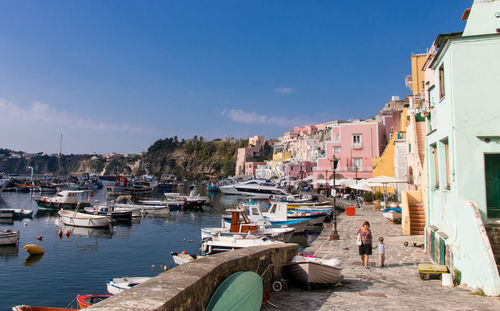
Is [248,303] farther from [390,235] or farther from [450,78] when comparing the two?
[390,235]

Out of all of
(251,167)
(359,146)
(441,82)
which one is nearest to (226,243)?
(441,82)

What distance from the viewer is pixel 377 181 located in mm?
26141

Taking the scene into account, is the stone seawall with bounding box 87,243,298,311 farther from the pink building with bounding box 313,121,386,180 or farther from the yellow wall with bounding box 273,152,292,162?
the yellow wall with bounding box 273,152,292,162

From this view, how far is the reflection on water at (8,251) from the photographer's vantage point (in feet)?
70.1

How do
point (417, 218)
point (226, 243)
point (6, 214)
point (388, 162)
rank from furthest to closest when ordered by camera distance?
point (6, 214), point (388, 162), point (226, 243), point (417, 218)

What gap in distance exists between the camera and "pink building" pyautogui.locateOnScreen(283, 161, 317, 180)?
8106cm

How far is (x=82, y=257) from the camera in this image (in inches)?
861

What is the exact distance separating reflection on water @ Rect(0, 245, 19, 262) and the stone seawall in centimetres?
2034

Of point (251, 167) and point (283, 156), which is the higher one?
point (283, 156)

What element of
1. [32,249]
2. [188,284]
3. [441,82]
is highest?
[441,82]

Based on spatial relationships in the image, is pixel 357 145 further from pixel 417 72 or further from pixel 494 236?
pixel 494 236

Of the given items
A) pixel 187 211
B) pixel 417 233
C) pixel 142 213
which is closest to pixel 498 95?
pixel 417 233

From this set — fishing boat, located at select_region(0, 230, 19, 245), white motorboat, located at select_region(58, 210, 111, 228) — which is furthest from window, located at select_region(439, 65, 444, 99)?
white motorboat, located at select_region(58, 210, 111, 228)

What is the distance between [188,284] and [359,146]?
4993cm
